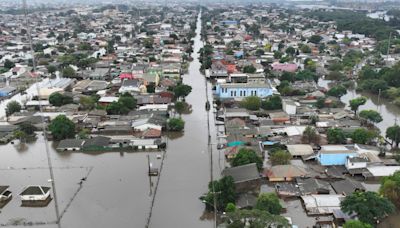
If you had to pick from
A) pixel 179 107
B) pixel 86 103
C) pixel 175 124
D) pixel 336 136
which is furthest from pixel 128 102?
pixel 336 136

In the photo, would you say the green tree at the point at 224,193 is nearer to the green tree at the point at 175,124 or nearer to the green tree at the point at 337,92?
the green tree at the point at 175,124

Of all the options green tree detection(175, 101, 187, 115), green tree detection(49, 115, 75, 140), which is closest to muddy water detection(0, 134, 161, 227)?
green tree detection(49, 115, 75, 140)

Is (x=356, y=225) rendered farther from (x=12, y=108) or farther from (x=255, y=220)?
(x=12, y=108)

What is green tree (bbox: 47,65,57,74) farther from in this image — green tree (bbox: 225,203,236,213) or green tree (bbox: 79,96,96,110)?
green tree (bbox: 225,203,236,213)

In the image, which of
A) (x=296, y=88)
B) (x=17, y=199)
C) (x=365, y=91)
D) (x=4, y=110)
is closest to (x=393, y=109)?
(x=365, y=91)

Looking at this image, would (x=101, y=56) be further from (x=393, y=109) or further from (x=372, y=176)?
(x=372, y=176)
